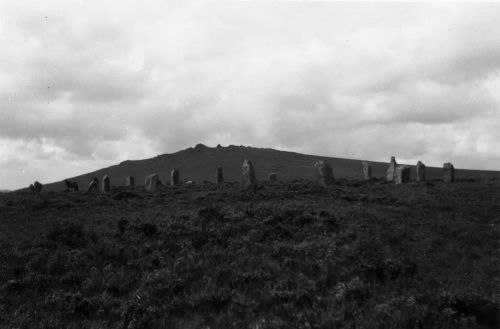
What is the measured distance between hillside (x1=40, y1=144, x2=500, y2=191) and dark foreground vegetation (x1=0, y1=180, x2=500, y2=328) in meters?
96.8

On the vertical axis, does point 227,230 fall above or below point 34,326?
above

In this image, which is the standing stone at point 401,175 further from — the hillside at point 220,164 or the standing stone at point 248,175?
the hillside at point 220,164

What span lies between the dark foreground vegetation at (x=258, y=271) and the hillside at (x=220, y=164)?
96.8 meters

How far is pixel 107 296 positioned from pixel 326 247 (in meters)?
7.11

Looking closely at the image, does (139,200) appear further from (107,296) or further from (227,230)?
(107,296)

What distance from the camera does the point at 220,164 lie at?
154250mm

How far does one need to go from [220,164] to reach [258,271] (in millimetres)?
143184

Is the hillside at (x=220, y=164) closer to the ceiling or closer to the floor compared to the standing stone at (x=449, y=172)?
closer to the ceiling

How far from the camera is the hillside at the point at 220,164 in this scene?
415 feet

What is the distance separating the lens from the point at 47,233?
637 inches

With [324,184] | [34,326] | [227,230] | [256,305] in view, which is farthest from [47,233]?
[324,184]

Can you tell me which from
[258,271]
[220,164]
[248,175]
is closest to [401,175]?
[248,175]

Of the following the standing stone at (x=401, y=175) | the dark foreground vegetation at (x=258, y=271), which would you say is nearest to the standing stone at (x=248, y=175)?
the standing stone at (x=401, y=175)

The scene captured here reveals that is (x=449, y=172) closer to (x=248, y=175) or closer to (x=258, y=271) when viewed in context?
(x=248, y=175)
